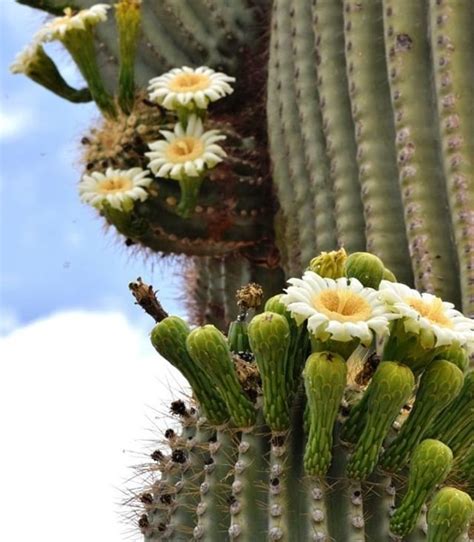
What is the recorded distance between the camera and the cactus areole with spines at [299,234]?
234cm

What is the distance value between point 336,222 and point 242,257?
77 cm

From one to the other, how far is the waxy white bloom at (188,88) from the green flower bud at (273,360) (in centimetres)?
211

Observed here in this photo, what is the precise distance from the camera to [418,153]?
3.78 meters

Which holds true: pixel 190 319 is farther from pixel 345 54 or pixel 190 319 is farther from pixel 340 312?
pixel 340 312

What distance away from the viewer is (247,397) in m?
2.48

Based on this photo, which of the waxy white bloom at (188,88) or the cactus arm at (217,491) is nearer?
the cactus arm at (217,491)

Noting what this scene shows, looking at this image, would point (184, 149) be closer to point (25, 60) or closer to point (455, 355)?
point (25, 60)

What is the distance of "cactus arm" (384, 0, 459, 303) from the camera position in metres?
3.66

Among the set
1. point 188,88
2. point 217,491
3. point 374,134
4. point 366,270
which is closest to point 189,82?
point 188,88

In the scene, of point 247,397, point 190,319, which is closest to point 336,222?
point 190,319

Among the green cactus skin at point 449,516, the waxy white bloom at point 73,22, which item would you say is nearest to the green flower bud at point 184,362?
the green cactus skin at point 449,516

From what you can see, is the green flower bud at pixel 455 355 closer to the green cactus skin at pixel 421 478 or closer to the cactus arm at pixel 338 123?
the green cactus skin at pixel 421 478

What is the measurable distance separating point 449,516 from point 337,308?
0.45 metres

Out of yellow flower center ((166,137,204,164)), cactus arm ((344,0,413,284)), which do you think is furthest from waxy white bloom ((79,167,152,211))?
cactus arm ((344,0,413,284))
